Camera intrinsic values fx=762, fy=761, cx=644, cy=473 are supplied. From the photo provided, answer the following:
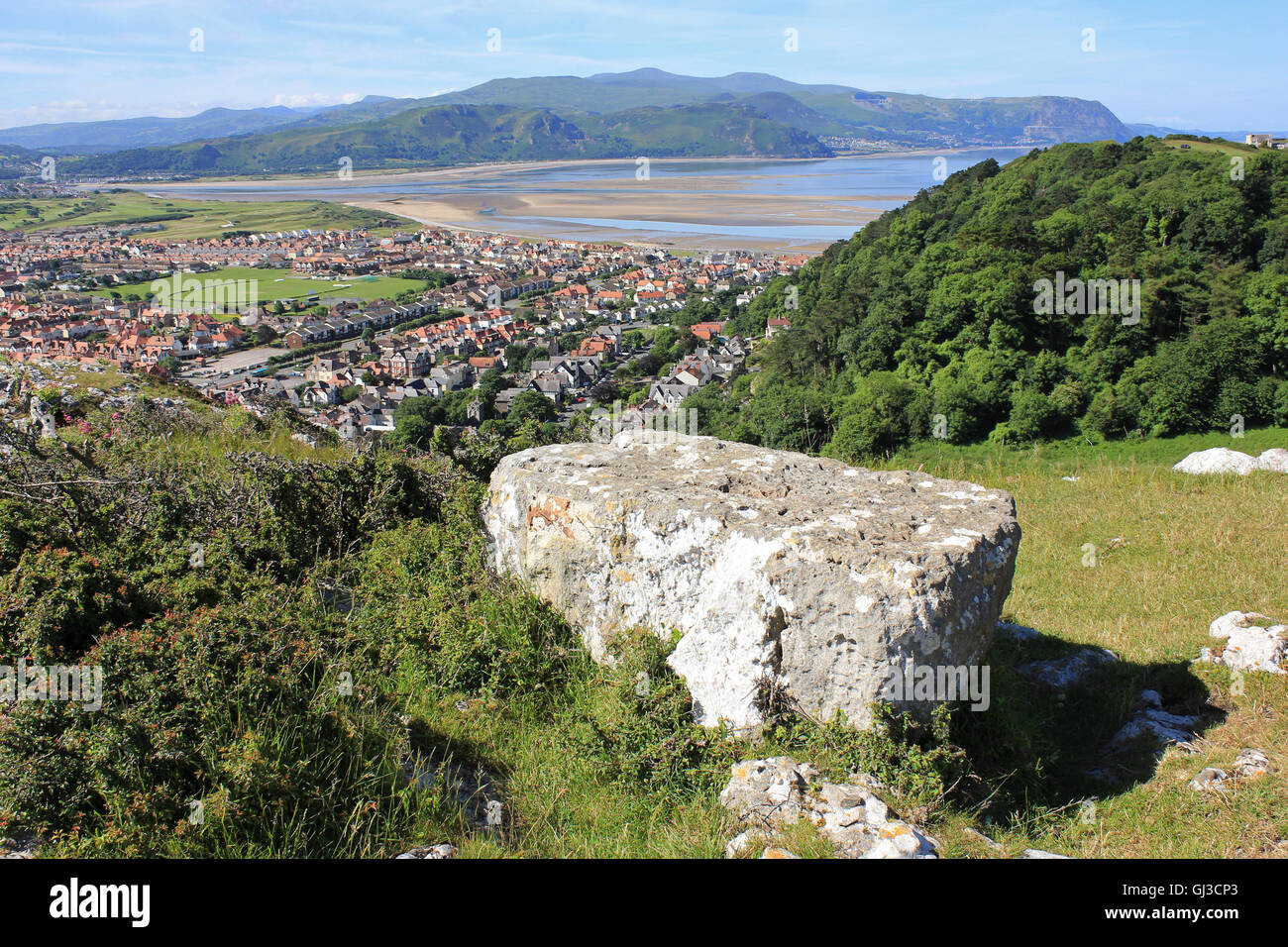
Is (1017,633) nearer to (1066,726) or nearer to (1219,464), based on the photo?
(1066,726)

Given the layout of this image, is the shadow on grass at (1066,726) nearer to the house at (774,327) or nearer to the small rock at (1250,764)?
the small rock at (1250,764)

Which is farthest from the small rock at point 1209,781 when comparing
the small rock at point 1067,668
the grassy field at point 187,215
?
the grassy field at point 187,215

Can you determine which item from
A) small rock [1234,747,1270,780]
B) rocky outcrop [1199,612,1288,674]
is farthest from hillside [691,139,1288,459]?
small rock [1234,747,1270,780]

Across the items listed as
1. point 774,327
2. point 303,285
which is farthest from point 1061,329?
point 303,285

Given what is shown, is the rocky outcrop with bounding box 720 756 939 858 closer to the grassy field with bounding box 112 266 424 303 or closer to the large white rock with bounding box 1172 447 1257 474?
the large white rock with bounding box 1172 447 1257 474

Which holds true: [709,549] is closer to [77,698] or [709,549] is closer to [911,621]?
[911,621]

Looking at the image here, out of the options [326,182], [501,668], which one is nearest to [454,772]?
[501,668]

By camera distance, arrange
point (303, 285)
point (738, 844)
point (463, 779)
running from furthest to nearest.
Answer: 1. point (303, 285)
2. point (463, 779)
3. point (738, 844)
